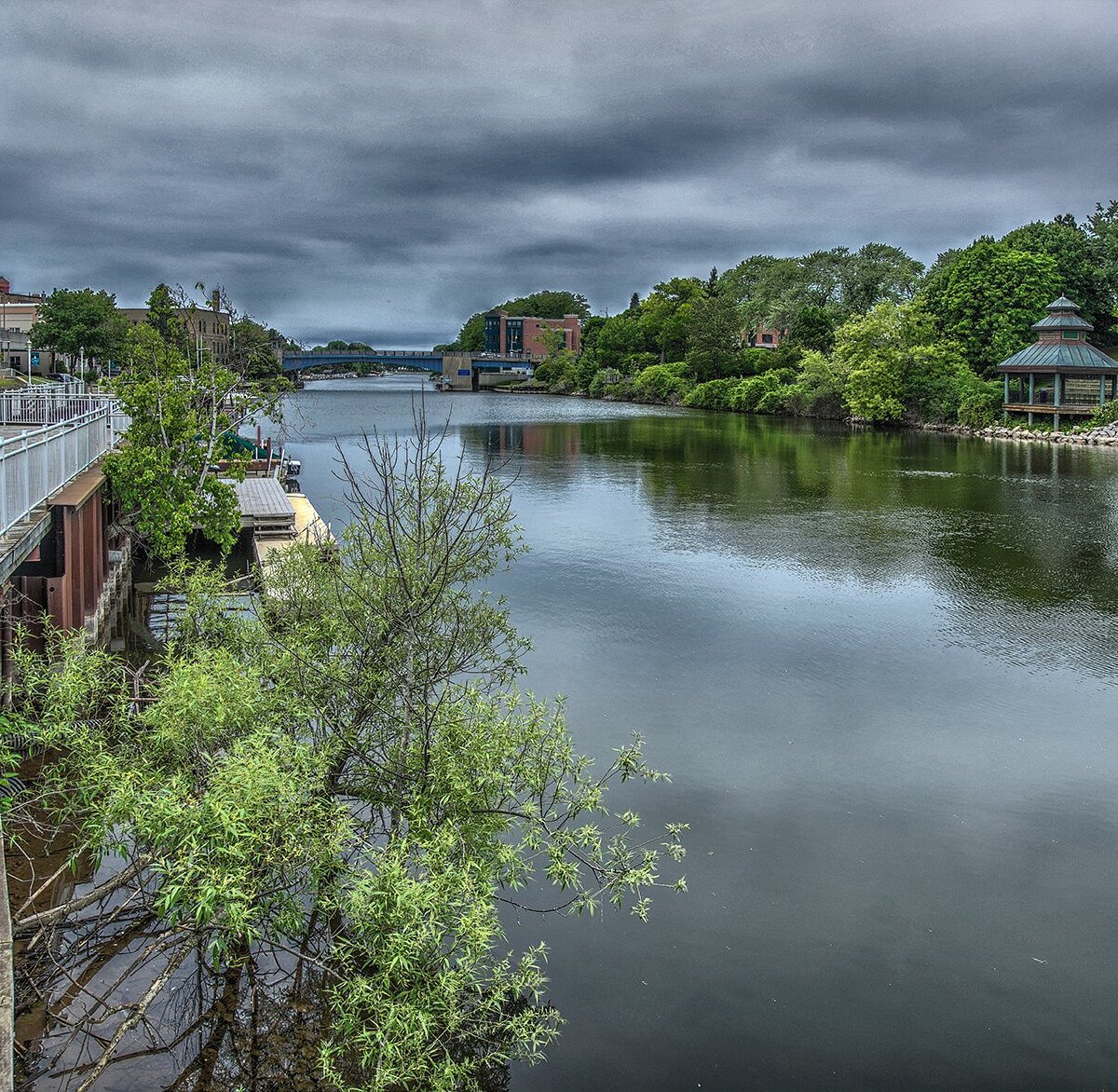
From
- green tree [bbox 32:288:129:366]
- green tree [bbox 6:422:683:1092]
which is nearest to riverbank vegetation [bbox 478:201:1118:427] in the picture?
green tree [bbox 32:288:129:366]

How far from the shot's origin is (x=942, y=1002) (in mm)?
11086

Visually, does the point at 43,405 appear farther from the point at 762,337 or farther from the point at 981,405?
the point at 762,337

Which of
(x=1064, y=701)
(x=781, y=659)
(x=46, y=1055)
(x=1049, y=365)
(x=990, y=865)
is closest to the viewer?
(x=46, y=1055)

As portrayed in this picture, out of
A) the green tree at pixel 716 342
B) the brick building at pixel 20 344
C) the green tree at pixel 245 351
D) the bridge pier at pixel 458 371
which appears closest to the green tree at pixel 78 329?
the brick building at pixel 20 344

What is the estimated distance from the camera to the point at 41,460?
52.5 feet

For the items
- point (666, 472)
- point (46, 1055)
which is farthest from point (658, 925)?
point (666, 472)

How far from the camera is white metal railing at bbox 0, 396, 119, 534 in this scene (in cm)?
1377

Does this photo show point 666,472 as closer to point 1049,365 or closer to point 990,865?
point 1049,365

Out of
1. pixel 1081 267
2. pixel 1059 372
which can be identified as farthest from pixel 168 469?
pixel 1081 267

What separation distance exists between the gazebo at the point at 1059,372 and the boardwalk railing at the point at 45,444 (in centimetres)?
6243

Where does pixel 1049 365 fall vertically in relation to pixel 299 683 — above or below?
above

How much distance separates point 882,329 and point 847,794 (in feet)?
244

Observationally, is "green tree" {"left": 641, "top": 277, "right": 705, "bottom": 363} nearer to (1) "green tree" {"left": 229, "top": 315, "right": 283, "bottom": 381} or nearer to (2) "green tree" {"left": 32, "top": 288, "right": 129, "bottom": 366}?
(2) "green tree" {"left": 32, "top": 288, "right": 129, "bottom": 366}

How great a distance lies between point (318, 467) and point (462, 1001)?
48350 mm
